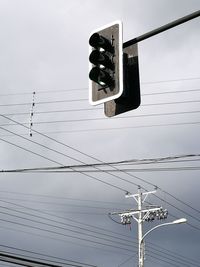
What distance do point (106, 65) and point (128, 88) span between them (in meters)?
0.46

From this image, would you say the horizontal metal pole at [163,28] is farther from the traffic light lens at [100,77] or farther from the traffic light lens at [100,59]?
the traffic light lens at [100,77]

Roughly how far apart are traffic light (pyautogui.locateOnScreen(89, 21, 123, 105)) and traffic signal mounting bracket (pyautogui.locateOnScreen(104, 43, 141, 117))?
23cm

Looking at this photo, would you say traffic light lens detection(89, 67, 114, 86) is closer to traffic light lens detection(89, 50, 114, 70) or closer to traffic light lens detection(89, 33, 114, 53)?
traffic light lens detection(89, 50, 114, 70)

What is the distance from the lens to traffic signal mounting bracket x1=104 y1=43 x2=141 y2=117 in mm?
7336

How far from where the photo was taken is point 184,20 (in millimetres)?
7094

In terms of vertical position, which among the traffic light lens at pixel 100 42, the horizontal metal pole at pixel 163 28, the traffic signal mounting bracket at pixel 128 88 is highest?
the horizontal metal pole at pixel 163 28

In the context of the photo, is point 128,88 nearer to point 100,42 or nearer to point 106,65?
point 106,65

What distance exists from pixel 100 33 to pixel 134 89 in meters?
0.92

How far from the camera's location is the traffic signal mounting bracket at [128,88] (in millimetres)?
7336

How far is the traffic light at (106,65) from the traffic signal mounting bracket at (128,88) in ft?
0.76

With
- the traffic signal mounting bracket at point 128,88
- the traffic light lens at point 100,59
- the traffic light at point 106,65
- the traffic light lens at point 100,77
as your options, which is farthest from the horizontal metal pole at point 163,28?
the traffic light lens at point 100,77

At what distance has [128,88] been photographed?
7.41 meters

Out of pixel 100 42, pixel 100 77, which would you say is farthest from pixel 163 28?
pixel 100 77

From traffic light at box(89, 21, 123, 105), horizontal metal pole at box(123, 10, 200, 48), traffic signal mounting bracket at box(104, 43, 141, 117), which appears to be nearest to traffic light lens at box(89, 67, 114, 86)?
traffic light at box(89, 21, 123, 105)
